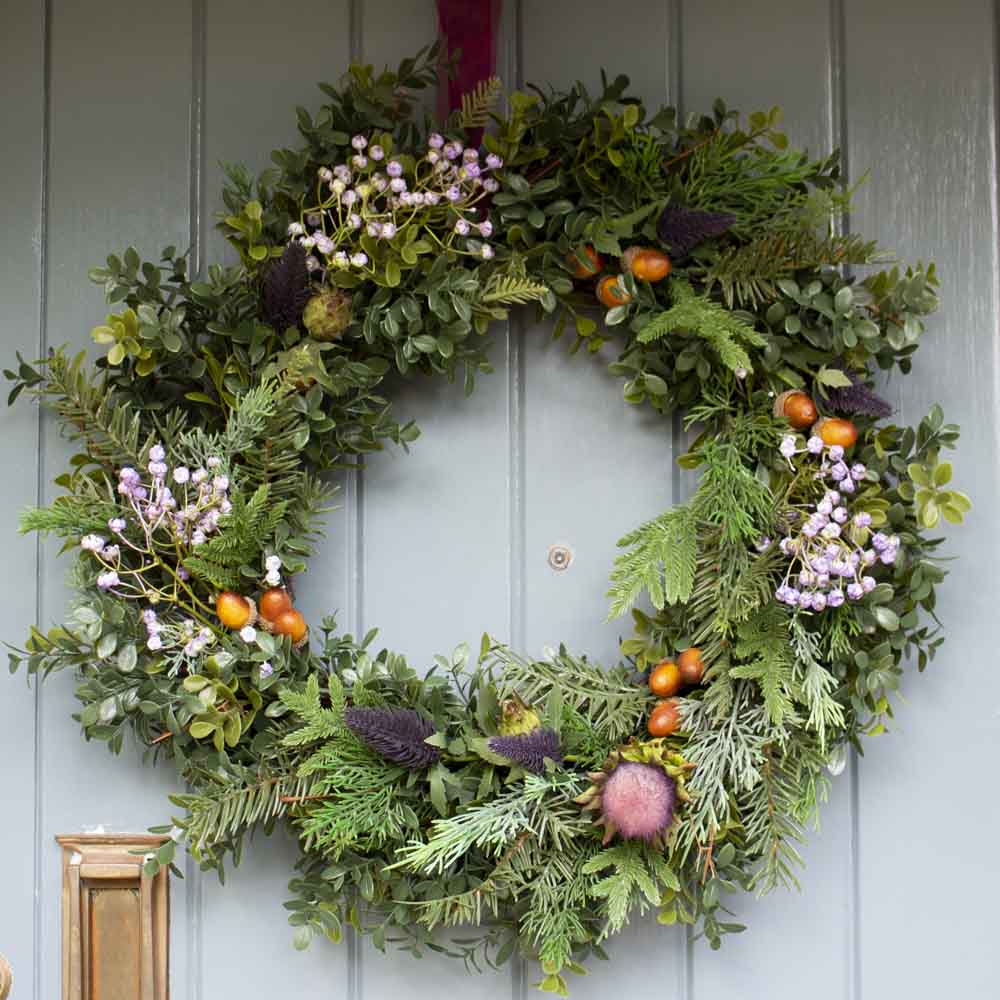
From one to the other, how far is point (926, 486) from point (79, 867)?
94cm

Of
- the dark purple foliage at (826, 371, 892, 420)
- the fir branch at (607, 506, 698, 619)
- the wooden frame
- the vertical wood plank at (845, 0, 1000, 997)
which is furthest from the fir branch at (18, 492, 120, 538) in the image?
the vertical wood plank at (845, 0, 1000, 997)

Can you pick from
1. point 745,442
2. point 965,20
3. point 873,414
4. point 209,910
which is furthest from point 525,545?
point 965,20

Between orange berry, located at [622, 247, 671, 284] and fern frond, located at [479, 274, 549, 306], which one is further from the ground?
orange berry, located at [622, 247, 671, 284]

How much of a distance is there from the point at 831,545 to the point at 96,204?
0.86m

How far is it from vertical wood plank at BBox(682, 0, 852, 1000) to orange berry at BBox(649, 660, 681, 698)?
0.24 metres

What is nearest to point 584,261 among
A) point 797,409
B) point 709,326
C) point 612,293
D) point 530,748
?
point 612,293

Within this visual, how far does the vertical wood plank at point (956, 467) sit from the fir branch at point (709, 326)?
0.24 meters

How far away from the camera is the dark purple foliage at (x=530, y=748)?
3.23 ft

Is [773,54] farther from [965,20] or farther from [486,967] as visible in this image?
[486,967]

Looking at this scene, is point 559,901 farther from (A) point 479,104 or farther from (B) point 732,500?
(A) point 479,104

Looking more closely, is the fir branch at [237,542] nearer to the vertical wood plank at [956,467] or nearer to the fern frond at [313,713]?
the fern frond at [313,713]

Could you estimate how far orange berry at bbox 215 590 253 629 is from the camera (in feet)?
3.36

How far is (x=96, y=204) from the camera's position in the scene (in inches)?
47.1

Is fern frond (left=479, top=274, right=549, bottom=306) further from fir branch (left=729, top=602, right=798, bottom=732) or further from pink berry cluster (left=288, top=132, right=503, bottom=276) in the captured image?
fir branch (left=729, top=602, right=798, bottom=732)
